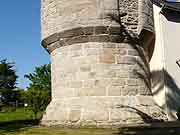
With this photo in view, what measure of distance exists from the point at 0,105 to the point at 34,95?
31.4m

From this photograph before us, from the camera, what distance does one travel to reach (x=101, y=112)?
1103 centimetres

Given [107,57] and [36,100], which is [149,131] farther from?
[36,100]

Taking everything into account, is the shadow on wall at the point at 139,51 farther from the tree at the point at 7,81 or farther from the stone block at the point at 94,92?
the tree at the point at 7,81

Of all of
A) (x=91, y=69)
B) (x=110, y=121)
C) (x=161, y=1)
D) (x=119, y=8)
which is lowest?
(x=110, y=121)

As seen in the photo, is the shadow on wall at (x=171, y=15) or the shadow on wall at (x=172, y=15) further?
the shadow on wall at (x=172, y=15)

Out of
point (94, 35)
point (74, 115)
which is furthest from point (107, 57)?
point (74, 115)

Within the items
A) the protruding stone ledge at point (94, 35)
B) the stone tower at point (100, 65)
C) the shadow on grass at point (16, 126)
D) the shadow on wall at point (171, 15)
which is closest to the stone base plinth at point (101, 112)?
the stone tower at point (100, 65)

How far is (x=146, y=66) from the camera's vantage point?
1280 cm

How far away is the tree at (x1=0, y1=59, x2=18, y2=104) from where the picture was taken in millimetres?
53906

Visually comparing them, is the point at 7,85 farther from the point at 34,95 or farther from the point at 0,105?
the point at 34,95

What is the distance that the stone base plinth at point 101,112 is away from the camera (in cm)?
1098

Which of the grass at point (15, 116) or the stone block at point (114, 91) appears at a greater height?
the stone block at point (114, 91)

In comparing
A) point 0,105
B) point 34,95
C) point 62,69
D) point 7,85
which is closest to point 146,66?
point 62,69

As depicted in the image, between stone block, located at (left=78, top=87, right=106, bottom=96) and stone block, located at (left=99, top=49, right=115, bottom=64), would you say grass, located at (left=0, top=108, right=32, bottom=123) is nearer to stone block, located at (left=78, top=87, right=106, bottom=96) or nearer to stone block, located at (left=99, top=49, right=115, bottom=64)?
stone block, located at (left=78, top=87, right=106, bottom=96)
